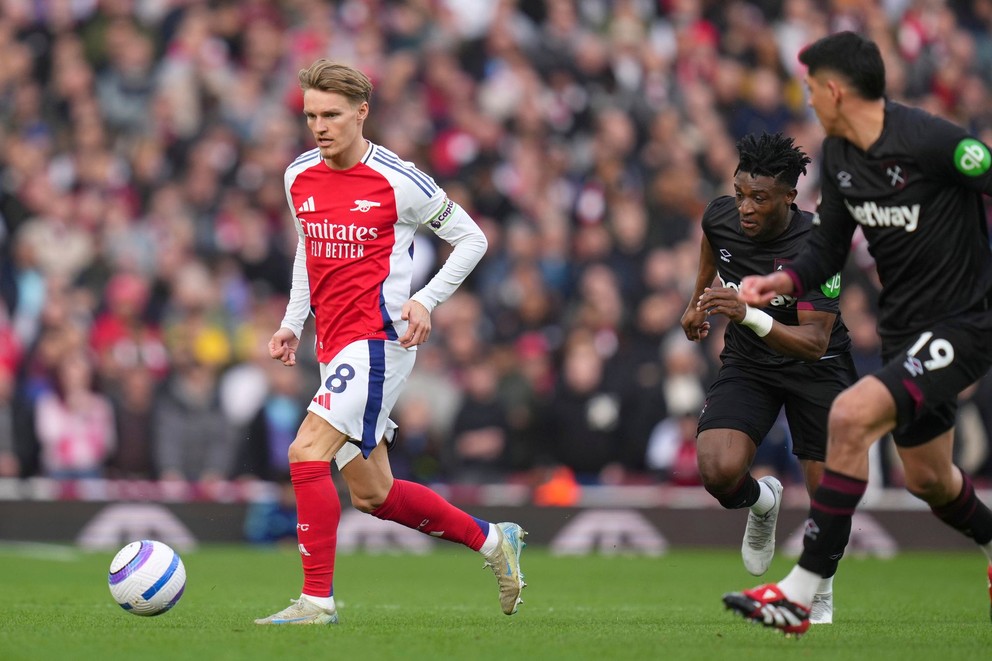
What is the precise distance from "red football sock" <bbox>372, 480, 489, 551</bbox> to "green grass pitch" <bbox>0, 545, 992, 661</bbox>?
47 centimetres

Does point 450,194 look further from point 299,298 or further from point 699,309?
point 699,309

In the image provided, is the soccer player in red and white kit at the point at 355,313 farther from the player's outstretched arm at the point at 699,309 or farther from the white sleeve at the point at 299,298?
the player's outstretched arm at the point at 699,309

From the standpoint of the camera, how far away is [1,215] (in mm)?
17234

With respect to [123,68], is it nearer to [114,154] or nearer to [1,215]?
[114,154]

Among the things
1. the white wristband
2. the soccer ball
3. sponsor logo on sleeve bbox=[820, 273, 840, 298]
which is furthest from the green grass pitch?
sponsor logo on sleeve bbox=[820, 273, 840, 298]

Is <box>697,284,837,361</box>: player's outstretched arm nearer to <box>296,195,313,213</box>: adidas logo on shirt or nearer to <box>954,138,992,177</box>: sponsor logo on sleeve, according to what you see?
<box>954,138,992,177</box>: sponsor logo on sleeve

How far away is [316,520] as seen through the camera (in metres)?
7.51

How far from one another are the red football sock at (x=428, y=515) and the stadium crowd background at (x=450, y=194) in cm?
658

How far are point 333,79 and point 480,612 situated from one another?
127 inches

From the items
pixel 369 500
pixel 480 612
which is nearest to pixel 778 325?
pixel 369 500

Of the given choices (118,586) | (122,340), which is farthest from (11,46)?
(118,586)

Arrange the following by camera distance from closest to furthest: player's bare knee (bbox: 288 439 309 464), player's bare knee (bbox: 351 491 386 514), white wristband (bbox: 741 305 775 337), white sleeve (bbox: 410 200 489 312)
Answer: player's bare knee (bbox: 288 439 309 464), white wristband (bbox: 741 305 775 337), player's bare knee (bbox: 351 491 386 514), white sleeve (bbox: 410 200 489 312)

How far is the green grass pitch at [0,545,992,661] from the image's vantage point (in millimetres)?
6676

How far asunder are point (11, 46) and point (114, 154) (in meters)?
2.18
